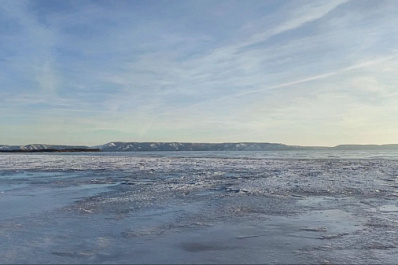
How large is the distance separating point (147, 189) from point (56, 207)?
A: 3.63 m

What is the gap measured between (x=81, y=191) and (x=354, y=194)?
802 cm

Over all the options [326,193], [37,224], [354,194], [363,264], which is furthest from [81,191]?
[363,264]

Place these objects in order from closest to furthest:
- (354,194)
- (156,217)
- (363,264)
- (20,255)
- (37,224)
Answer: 1. (363,264)
2. (20,255)
3. (37,224)
4. (156,217)
5. (354,194)

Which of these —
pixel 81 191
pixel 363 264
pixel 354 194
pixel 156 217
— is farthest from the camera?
pixel 81 191

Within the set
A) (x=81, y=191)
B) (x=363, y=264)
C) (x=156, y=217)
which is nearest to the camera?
(x=363, y=264)

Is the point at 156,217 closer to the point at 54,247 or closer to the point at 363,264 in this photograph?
the point at 54,247

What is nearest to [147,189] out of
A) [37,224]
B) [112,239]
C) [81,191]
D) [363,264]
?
[81,191]

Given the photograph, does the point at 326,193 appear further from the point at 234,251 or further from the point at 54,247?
the point at 54,247

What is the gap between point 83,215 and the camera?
22.5 feet

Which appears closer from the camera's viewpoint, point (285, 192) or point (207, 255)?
point (207, 255)

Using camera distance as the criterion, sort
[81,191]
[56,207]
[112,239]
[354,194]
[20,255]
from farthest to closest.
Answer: [81,191] → [354,194] → [56,207] → [112,239] → [20,255]

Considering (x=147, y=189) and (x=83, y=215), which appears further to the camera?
(x=147, y=189)

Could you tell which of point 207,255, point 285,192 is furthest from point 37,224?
point 285,192

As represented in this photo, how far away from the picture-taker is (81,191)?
10797 mm
